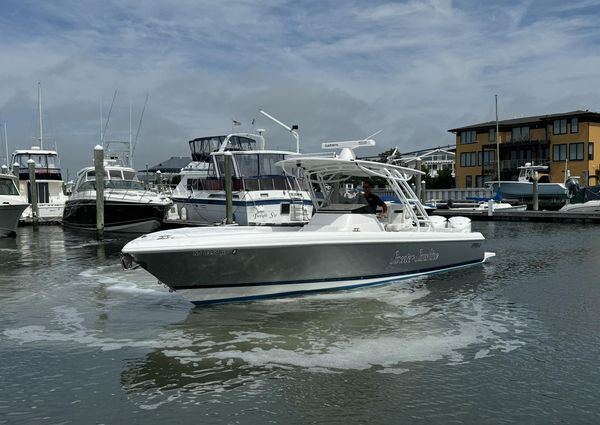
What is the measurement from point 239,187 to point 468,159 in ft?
130

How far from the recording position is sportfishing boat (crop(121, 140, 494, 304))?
966cm

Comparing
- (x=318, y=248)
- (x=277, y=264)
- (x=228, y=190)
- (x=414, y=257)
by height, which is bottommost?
(x=414, y=257)

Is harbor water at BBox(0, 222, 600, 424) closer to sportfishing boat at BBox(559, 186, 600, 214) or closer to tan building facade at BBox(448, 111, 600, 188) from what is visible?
sportfishing boat at BBox(559, 186, 600, 214)

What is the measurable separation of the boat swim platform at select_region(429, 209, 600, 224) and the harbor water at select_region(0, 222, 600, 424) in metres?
20.3

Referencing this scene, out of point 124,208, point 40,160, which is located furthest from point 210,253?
point 40,160

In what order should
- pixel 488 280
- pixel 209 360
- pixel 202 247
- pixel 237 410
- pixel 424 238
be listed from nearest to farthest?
pixel 237 410, pixel 209 360, pixel 202 247, pixel 424 238, pixel 488 280

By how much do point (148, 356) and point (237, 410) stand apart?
2217 mm

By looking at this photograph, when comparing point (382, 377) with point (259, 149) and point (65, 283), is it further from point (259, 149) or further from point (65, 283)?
point (259, 149)

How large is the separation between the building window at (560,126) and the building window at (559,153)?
1.37 metres

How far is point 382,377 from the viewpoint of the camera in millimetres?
6770

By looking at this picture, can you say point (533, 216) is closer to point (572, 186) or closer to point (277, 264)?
point (572, 186)

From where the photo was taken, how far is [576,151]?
170 feet

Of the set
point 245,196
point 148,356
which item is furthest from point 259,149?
point 148,356

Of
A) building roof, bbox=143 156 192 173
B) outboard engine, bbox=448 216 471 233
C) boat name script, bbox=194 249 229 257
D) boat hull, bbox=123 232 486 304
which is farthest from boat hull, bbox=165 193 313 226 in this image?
building roof, bbox=143 156 192 173
